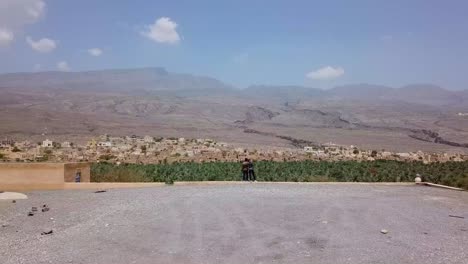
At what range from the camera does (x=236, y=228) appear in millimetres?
13391

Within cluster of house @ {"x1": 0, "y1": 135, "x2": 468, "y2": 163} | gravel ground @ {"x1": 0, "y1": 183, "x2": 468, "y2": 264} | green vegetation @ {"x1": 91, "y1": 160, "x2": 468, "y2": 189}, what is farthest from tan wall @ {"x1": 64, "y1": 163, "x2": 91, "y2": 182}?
cluster of house @ {"x1": 0, "y1": 135, "x2": 468, "y2": 163}

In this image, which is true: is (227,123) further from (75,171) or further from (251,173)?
(75,171)

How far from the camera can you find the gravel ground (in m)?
11.0

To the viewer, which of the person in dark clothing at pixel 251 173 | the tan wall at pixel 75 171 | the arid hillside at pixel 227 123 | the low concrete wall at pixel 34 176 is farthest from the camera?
the arid hillside at pixel 227 123

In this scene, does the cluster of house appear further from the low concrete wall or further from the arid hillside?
the low concrete wall

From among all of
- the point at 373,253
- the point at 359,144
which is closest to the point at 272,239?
the point at 373,253

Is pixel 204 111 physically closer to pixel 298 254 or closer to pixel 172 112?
pixel 172 112

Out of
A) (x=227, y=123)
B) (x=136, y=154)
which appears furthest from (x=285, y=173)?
Answer: (x=227, y=123)

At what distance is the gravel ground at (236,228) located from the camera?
11.0 meters

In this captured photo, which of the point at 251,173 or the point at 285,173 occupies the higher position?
the point at 251,173

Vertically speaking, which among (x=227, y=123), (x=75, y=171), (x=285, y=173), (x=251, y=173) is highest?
(x=227, y=123)

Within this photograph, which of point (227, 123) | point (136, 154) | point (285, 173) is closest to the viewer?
point (285, 173)

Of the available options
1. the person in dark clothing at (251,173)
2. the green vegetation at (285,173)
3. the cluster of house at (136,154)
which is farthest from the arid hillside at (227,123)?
the person in dark clothing at (251,173)

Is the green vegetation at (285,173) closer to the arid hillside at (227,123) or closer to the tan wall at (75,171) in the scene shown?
the tan wall at (75,171)
